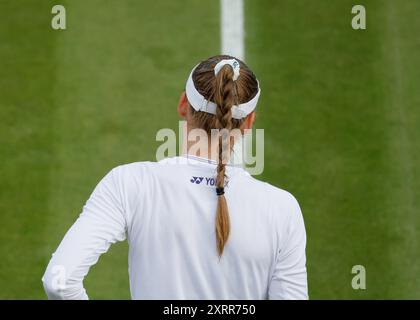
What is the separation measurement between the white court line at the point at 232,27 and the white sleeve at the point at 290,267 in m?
3.92

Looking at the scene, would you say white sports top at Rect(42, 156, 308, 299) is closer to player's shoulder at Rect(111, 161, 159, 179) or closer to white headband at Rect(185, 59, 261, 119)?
player's shoulder at Rect(111, 161, 159, 179)

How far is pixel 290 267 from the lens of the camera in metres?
2.25

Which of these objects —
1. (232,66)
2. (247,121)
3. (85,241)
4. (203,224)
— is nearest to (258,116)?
(247,121)

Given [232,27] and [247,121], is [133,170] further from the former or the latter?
[232,27]

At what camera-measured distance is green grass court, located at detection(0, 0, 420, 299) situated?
5512mm

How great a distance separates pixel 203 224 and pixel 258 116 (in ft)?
12.4

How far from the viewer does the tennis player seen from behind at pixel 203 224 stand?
6.97ft

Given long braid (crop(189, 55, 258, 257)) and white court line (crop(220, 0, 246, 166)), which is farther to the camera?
white court line (crop(220, 0, 246, 166))

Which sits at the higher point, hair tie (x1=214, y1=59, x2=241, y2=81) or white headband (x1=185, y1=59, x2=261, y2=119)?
hair tie (x1=214, y1=59, x2=241, y2=81)

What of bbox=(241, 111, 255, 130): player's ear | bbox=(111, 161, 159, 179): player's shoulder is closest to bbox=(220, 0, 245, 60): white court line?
bbox=(241, 111, 255, 130): player's ear

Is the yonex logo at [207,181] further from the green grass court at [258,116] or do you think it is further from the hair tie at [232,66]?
the green grass court at [258,116]

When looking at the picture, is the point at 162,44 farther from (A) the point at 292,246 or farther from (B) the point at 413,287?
(A) the point at 292,246

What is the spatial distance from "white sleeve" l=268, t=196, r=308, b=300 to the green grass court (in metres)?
3.26

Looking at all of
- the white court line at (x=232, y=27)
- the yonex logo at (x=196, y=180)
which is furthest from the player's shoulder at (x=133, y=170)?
the white court line at (x=232, y=27)
